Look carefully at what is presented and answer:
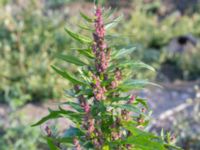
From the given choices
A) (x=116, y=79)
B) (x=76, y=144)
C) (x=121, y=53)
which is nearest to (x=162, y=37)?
(x=121, y=53)

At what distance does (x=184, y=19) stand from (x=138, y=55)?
238 centimetres

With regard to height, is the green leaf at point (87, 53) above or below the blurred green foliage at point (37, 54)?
above

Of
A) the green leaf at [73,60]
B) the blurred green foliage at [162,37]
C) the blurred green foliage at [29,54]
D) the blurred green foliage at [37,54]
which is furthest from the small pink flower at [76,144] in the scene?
the blurred green foliage at [162,37]

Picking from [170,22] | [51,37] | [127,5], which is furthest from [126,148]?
[127,5]

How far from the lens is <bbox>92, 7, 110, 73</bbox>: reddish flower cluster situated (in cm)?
174

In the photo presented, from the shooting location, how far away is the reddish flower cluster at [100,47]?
68.5 inches

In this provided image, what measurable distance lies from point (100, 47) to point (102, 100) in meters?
0.16

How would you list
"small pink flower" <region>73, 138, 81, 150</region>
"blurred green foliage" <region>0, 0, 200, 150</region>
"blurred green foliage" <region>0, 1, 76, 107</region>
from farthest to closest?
"blurred green foliage" <region>0, 1, 76, 107</region>, "blurred green foliage" <region>0, 0, 200, 150</region>, "small pink flower" <region>73, 138, 81, 150</region>

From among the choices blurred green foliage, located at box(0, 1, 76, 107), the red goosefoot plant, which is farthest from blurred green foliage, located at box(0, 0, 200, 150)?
the red goosefoot plant

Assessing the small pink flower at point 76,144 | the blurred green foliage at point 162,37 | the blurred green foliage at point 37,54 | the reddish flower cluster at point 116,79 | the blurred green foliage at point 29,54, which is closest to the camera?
the small pink flower at point 76,144

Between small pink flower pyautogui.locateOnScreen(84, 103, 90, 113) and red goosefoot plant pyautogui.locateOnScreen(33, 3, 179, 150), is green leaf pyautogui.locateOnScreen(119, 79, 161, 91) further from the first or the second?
small pink flower pyautogui.locateOnScreen(84, 103, 90, 113)

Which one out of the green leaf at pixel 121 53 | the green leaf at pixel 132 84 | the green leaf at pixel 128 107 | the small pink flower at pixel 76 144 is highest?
the green leaf at pixel 121 53

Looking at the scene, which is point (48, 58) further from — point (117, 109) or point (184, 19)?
point (117, 109)

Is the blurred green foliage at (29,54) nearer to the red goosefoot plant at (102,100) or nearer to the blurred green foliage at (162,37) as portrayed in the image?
the blurred green foliage at (162,37)
